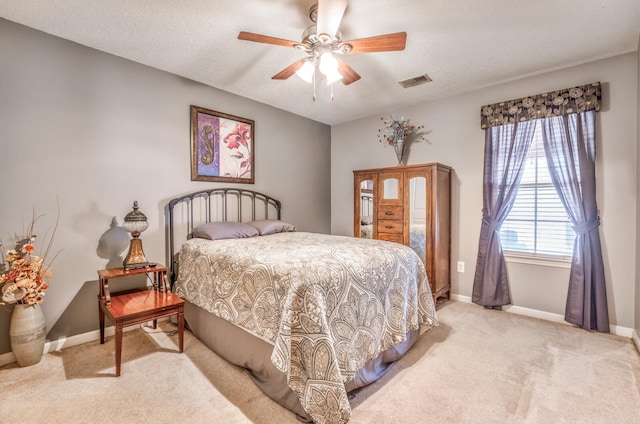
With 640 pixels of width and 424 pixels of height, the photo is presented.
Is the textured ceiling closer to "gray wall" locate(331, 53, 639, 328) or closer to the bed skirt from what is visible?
"gray wall" locate(331, 53, 639, 328)

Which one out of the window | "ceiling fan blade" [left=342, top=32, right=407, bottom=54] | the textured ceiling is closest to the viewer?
"ceiling fan blade" [left=342, top=32, right=407, bottom=54]

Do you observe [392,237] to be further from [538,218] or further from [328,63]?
[328,63]

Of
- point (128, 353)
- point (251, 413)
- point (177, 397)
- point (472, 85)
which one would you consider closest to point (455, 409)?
point (251, 413)

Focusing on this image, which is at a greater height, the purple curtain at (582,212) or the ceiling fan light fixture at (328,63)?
the ceiling fan light fixture at (328,63)

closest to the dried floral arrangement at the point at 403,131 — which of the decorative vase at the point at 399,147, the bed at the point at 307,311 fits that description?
the decorative vase at the point at 399,147

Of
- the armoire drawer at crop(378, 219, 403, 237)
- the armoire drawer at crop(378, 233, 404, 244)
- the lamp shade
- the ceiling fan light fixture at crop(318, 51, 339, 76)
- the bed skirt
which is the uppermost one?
the ceiling fan light fixture at crop(318, 51, 339, 76)

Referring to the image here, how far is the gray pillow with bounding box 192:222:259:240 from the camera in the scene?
2.84 metres

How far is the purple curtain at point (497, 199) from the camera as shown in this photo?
3.15m

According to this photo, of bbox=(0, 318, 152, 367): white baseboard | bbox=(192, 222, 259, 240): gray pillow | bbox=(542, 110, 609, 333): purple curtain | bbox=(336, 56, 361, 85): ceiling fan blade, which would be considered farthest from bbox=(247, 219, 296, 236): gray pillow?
bbox=(542, 110, 609, 333): purple curtain

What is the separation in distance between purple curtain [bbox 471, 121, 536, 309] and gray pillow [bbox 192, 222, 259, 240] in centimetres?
257

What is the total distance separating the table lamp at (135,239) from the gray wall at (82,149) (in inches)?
11.9

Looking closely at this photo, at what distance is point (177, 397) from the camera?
1.79 m

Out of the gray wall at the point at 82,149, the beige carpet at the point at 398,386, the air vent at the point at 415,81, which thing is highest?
the air vent at the point at 415,81

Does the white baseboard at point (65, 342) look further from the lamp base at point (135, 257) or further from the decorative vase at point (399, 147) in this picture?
the decorative vase at point (399, 147)
